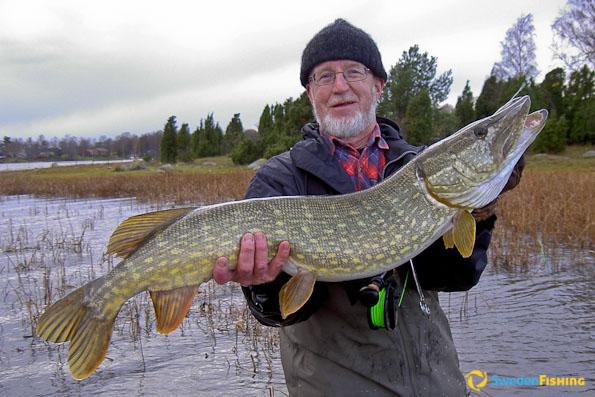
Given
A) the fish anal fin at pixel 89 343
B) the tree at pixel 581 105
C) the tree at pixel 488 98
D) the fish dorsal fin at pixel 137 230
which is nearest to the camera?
the fish anal fin at pixel 89 343

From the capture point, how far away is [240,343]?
167 inches

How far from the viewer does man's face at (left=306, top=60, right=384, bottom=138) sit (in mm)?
2537

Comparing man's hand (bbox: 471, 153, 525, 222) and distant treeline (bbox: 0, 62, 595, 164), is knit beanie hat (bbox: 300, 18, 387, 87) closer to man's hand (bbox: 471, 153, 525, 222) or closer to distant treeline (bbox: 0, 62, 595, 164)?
man's hand (bbox: 471, 153, 525, 222)

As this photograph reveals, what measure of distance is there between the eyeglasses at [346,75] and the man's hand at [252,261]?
47.0 inches

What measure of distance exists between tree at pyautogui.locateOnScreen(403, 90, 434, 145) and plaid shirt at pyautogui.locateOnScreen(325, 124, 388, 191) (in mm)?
24041

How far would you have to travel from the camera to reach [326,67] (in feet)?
8.99

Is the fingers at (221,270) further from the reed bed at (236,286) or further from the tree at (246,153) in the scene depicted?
the tree at (246,153)

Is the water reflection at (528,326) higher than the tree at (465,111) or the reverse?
the reverse

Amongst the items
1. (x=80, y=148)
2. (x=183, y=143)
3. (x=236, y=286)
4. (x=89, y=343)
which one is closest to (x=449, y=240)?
(x=89, y=343)

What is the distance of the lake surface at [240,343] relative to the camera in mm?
3611

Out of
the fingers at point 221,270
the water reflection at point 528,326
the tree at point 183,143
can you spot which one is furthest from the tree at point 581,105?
the tree at point 183,143

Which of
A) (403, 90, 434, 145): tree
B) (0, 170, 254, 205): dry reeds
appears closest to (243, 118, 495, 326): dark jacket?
(0, 170, 254, 205): dry reeds

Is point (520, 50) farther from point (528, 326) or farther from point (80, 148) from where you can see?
point (80, 148)

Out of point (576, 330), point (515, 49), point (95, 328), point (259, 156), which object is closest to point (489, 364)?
point (576, 330)
